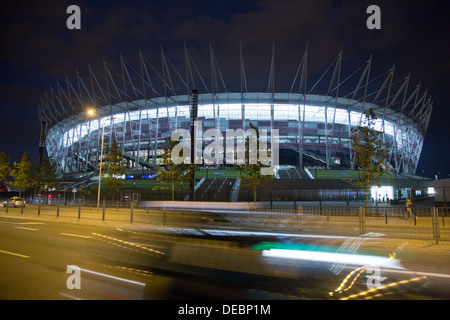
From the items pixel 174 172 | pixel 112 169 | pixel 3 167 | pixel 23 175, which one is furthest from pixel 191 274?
pixel 3 167

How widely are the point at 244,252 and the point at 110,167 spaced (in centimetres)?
2899

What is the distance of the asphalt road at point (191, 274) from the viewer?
4660 millimetres

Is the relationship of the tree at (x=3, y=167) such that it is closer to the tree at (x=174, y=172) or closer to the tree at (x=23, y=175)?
the tree at (x=23, y=175)

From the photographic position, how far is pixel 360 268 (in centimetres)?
657

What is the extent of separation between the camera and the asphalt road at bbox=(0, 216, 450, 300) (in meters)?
4.66

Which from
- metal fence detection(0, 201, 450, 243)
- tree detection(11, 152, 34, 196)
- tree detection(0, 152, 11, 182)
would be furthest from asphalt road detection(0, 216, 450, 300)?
tree detection(0, 152, 11, 182)

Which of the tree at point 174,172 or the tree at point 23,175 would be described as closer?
the tree at point 174,172

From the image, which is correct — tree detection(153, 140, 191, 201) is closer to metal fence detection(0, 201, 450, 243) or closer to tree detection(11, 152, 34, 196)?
metal fence detection(0, 201, 450, 243)

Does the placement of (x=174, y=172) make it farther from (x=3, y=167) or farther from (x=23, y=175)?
(x=3, y=167)

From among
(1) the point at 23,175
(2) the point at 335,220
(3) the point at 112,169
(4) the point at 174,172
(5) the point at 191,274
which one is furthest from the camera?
(1) the point at 23,175

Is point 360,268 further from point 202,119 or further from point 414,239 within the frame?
point 202,119

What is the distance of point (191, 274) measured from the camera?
584cm

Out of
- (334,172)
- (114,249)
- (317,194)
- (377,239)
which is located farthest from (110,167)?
(334,172)

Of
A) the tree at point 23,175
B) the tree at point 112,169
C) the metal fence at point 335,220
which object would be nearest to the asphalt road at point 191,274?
the metal fence at point 335,220
